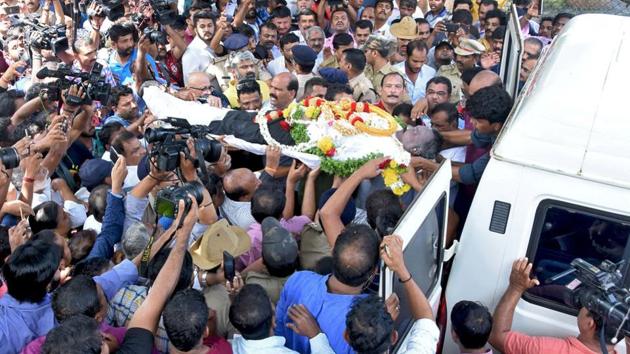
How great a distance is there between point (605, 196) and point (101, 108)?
5115 millimetres

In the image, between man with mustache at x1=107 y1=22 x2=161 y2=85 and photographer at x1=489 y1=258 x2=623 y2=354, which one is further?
man with mustache at x1=107 y1=22 x2=161 y2=85

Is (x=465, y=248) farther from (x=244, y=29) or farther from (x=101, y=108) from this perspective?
(x=244, y=29)

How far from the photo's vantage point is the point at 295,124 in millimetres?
4609

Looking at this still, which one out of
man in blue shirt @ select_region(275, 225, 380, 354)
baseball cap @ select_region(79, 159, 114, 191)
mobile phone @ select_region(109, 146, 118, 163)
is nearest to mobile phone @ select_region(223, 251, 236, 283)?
man in blue shirt @ select_region(275, 225, 380, 354)

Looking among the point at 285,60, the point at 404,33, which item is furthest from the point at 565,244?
the point at 404,33

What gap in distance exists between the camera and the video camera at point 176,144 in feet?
12.3

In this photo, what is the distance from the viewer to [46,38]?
22.2 ft

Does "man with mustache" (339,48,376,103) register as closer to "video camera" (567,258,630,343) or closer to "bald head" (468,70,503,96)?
"bald head" (468,70,503,96)

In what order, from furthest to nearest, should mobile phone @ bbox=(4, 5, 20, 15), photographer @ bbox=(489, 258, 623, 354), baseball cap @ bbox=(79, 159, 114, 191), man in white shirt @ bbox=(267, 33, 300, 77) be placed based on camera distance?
mobile phone @ bbox=(4, 5, 20, 15)
man in white shirt @ bbox=(267, 33, 300, 77)
baseball cap @ bbox=(79, 159, 114, 191)
photographer @ bbox=(489, 258, 623, 354)

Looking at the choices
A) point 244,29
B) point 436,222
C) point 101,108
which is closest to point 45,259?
point 436,222

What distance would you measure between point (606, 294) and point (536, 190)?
563 mm

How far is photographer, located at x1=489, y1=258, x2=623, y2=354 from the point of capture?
2.96 meters

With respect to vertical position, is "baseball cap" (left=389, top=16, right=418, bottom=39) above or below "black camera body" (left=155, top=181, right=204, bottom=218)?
below

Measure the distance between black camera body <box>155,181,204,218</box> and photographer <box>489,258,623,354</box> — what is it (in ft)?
5.47
